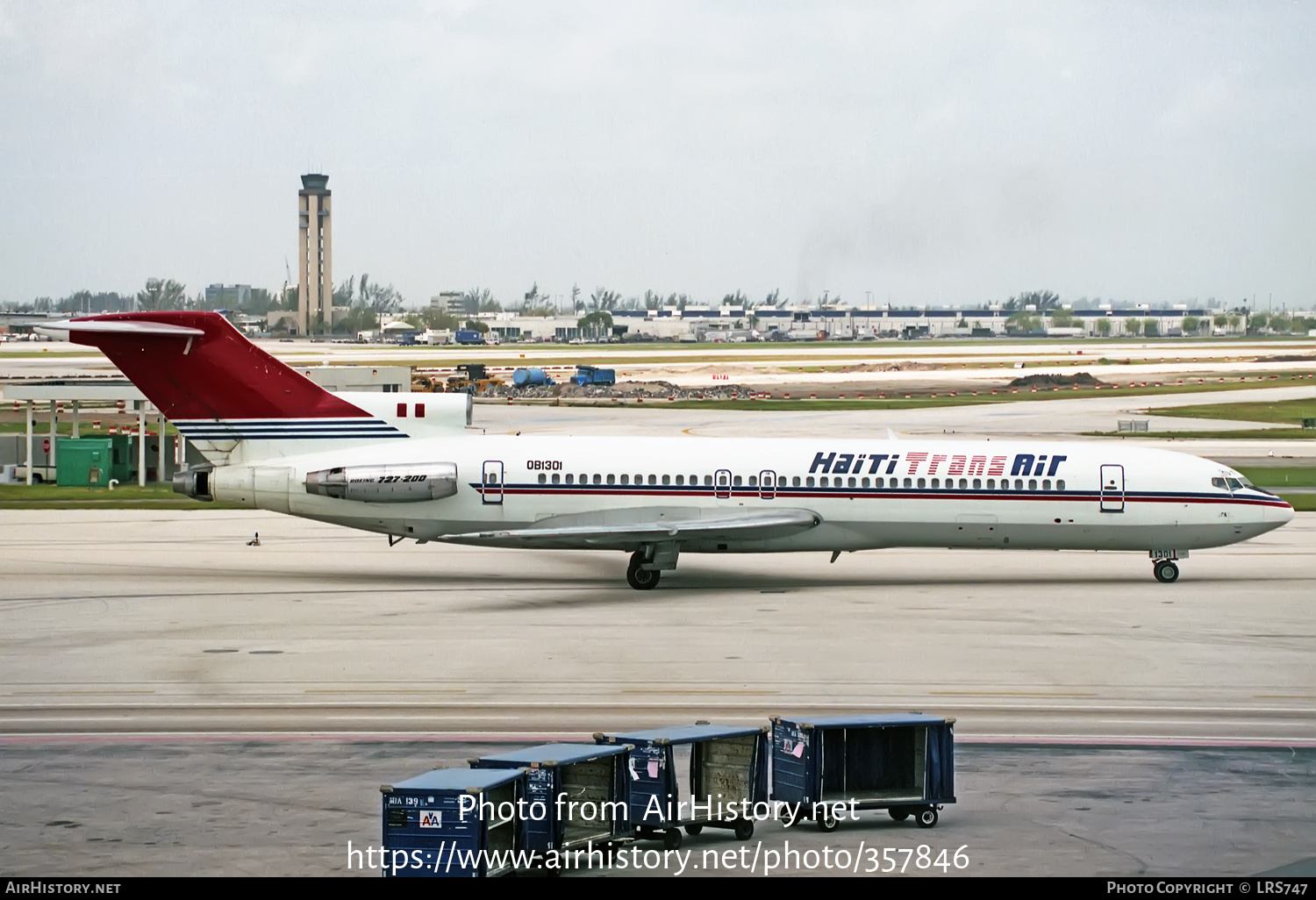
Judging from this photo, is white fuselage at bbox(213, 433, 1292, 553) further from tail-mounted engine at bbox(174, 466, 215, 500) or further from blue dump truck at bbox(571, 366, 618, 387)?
blue dump truck at bbox(571, 366, 618, 387)

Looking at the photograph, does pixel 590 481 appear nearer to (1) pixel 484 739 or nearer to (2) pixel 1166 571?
(2) pixel 1166 571

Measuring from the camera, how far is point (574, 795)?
49.9 feet

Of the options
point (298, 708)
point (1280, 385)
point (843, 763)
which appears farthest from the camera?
point (1280, 385)

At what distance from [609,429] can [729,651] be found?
49.2m

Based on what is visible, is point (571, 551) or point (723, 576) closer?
point (723, 576)

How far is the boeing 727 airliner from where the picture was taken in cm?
3366

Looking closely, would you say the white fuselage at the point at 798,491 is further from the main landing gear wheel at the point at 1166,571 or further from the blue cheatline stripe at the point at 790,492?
the main landing gear wheel at the point at 1166,571

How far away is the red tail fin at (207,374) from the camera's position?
33469 millimetres

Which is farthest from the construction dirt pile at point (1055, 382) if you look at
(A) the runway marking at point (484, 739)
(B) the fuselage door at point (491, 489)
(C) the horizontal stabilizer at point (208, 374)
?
(A) the runway marking at point (484, 739)

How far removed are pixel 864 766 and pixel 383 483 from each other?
751 inches

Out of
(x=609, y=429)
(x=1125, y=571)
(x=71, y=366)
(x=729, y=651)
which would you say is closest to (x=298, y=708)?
(x=729, y=651)
